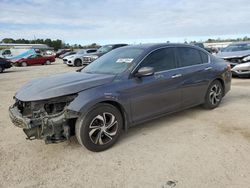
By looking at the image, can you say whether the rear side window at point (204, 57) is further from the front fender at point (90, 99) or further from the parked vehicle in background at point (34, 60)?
the parked vehicle in background at point (34, 60)

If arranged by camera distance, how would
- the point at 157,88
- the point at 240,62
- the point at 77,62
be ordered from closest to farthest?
the point at 157,88
the point at 240,62
the point at 77,62

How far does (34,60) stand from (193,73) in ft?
77.8

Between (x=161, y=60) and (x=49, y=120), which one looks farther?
(x=161, y=60)

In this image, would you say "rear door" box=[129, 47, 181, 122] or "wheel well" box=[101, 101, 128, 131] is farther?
"rear door" box=[129, 47, 181, 122]

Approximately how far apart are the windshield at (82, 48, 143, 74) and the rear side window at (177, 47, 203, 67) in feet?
3.13

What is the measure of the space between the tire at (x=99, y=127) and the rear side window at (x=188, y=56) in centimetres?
190

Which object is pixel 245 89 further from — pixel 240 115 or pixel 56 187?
pixel 56 187

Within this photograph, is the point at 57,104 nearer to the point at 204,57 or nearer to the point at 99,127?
the point at 99,127

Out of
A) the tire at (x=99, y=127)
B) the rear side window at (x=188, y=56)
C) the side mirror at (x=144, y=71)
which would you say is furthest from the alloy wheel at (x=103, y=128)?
the rear side window at (x=188, y=56)

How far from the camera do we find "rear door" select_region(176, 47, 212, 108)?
193 inches

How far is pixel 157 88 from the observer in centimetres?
434

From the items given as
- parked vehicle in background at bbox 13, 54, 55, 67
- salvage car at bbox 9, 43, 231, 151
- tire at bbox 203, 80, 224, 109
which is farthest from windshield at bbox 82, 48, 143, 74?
parked vehicle in background at bbox 13, 54, 55, 67

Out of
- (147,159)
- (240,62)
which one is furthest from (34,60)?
(147,159)

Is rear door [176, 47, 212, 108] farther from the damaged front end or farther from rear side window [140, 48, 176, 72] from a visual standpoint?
the damaged front end
